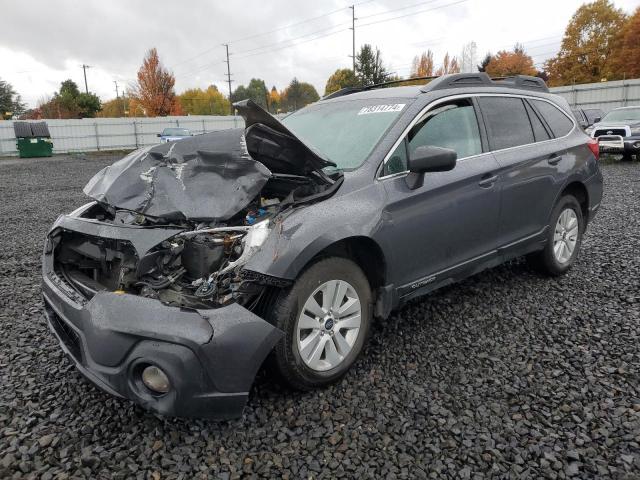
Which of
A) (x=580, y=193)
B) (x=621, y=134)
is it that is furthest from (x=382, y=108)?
(x=621, y=134)

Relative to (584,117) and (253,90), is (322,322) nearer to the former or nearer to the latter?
(584,117)

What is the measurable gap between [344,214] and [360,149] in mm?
659

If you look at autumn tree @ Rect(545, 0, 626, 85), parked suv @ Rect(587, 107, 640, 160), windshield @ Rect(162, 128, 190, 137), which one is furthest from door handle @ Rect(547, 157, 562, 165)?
autumn tree @ Rect(545, 0, 626, 85)

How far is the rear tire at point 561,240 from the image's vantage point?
434 cm

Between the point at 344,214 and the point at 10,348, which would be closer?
the point at 344,214

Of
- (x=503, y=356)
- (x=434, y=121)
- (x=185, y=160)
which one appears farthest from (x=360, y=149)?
(x=503, y=356)

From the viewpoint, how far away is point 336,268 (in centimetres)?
267

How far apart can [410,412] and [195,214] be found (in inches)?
62.8

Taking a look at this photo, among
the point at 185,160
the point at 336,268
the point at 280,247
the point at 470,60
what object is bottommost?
the point at 336,268

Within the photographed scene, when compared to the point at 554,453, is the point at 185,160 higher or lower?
higher

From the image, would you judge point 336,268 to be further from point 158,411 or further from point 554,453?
point 554,453

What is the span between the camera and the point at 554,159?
13.8ft

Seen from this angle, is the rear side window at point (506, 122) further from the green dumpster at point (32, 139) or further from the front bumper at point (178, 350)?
the green dumpster at point (32, 139)

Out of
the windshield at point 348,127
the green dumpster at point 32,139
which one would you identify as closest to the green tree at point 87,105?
the green dumpster at point 32,139
